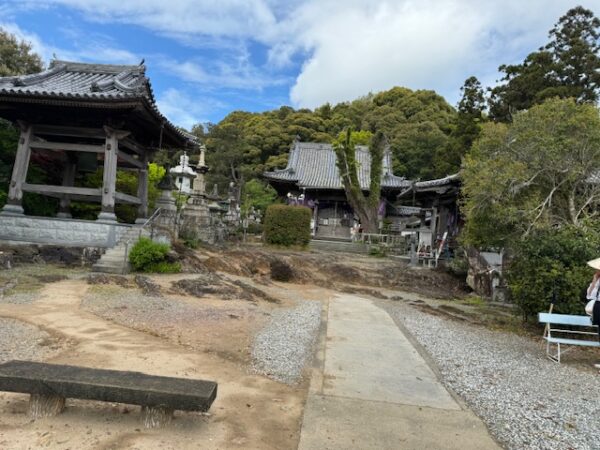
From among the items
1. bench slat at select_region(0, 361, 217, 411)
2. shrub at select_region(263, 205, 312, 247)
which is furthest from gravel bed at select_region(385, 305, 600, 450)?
shrub at select_region(263, 205, 312, 247)

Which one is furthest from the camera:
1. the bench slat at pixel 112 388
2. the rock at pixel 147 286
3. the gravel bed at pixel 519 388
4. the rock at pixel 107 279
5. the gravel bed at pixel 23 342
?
the rock at pixel 107 279

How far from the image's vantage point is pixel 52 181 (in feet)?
49.8

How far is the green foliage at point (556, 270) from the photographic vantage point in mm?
6812

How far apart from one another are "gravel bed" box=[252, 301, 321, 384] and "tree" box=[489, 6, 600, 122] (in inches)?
826

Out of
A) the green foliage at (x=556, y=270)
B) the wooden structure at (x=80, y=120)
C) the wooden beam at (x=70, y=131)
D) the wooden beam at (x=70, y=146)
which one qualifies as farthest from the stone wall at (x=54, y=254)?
the green foliage at (x=556, y=270)

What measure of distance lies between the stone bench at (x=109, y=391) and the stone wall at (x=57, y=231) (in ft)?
31.1

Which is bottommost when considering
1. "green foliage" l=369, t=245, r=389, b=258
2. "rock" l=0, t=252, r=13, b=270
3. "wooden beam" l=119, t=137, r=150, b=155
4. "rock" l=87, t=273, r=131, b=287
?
"rock" l=87, t=273, r=131, b=287

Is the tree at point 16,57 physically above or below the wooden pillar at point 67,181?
above

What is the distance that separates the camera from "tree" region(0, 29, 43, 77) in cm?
1758

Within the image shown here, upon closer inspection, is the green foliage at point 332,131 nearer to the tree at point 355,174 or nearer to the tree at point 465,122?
the tree at point 465,122

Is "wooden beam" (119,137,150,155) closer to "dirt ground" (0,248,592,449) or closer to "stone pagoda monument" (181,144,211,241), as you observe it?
"stone pagoda monument" (181,144,211,241)

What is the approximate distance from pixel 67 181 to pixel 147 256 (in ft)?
20.2

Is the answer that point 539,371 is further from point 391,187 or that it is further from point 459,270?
point 391,187

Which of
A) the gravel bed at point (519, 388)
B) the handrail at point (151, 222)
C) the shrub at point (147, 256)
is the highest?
the handrail at point (151, 222)
